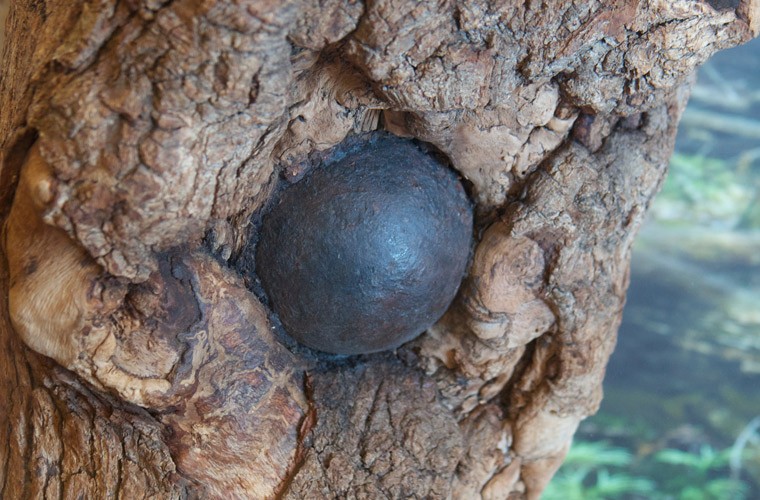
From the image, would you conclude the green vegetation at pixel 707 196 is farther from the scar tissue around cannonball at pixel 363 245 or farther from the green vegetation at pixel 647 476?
the scar tissue around cannonball at pixel 363 245

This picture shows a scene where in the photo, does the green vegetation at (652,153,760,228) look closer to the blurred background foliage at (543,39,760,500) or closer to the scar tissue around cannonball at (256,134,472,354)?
the blurred background foliage at (543,39,760,500)

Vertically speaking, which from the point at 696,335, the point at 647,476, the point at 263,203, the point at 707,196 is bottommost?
the point at 263,203

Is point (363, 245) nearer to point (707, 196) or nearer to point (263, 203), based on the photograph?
point (263, 203)

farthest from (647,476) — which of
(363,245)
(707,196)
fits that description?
(363,245)

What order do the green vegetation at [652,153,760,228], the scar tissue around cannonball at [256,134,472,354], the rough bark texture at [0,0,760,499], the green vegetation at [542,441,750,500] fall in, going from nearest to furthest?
the rough bark texture at [0,0,760,499], the scar tissue around cannonball at [256,134,472,354], the green vegetation at [542,441,750,500], the green vegetation at [652,153,760,228]

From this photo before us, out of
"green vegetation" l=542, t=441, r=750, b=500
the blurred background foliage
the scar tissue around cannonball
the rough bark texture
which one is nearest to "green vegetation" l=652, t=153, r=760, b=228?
the blurred background foliage
